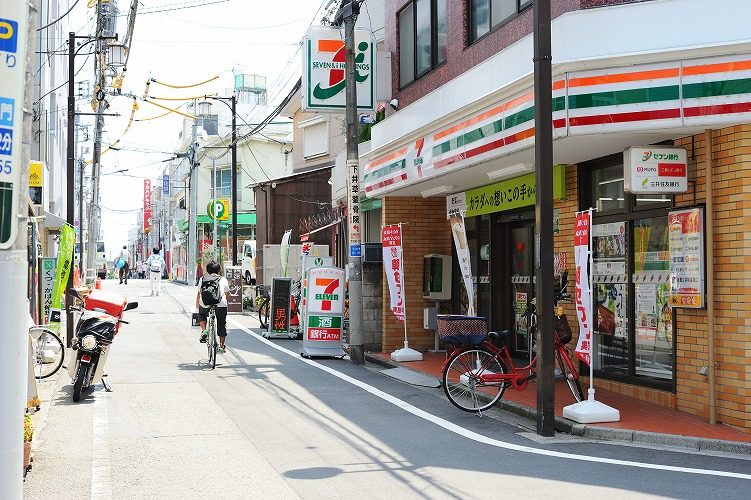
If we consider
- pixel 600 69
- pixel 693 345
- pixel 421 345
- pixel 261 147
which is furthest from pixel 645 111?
pixel 261 147

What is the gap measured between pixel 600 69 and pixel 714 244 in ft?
7.88

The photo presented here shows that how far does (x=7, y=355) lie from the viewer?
12.3 feet

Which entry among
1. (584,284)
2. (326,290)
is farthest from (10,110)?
(326,290)

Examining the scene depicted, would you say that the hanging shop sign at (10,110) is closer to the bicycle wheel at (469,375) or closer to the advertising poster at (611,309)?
the bicycle wheel at (469,375)

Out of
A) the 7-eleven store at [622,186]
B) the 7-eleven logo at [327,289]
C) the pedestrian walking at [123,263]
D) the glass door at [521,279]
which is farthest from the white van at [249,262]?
the 7-eleven store at [622,186]

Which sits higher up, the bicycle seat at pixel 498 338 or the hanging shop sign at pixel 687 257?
the hanging shop sign at pixel 687 257

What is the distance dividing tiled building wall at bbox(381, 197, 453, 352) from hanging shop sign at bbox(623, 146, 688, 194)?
7621mm

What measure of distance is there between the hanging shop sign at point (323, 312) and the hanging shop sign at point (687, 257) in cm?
787

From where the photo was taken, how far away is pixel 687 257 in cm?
945

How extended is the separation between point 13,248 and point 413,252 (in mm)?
13204

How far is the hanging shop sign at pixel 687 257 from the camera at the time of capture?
30.4 feet

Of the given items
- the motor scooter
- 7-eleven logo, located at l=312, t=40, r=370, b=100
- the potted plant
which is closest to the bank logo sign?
7-eleven logo, located at l=312, t=40, r=370, b=100

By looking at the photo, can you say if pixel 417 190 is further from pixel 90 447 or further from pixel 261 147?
pixel 261 147

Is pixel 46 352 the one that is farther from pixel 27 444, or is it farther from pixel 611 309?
pixel 611 309
